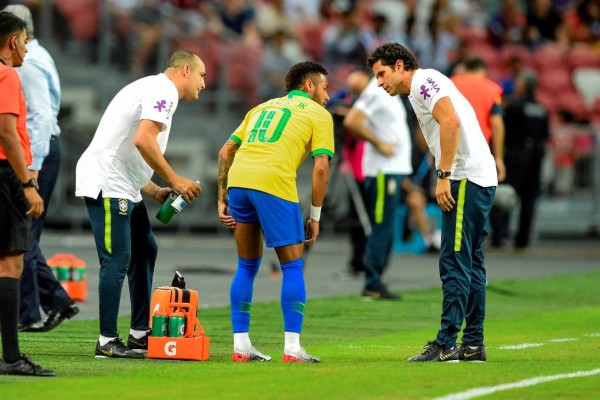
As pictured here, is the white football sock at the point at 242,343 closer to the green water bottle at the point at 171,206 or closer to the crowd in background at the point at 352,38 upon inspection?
the green water bottle at the point at 171,206

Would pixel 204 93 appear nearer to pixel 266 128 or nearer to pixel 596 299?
pixel 596 299

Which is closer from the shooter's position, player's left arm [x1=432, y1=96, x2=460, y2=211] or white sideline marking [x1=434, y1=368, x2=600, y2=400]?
white sideline marking [x1=434, y1=368, x2=600, y2=400]

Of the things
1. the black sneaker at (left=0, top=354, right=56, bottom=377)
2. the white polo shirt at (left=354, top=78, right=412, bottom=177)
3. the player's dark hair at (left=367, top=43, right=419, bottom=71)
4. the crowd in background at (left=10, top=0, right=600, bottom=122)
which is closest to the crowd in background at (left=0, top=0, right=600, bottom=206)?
the crowd in background at (left=10, top=0, right=600, bottom=122)

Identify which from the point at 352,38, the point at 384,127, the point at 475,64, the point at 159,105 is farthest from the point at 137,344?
the point at 352,38

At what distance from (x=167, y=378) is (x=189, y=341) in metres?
1.06

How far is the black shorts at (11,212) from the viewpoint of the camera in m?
8.46

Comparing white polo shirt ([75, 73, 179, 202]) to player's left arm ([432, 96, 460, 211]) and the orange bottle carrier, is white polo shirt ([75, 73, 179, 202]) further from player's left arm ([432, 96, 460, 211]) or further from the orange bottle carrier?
player's left arm ([432, 96, 460, 211])

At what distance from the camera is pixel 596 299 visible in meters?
15.6

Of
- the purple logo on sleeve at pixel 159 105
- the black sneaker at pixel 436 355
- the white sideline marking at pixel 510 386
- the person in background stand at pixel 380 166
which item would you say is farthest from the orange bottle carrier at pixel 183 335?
the person in background stand at pixel 380 166

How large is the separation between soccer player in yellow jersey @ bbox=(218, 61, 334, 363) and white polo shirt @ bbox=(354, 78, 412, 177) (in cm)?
556

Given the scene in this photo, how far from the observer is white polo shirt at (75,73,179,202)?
9.81 metres

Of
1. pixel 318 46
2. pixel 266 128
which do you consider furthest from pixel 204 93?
pixel 266 128

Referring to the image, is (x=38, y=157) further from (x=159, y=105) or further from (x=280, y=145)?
(x=280, y=145)

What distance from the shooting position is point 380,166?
1529cm
